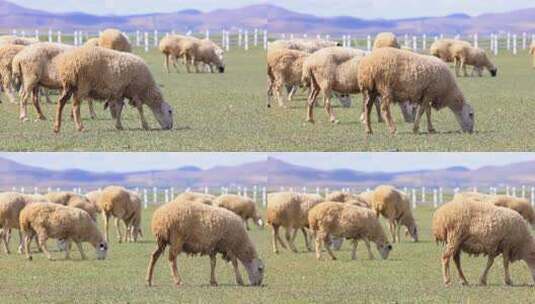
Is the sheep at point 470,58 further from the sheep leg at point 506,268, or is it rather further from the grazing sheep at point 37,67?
the sheep leg at point 506,268

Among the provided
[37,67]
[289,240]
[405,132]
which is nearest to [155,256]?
[405,132]

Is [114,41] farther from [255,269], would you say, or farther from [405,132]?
[255,269]

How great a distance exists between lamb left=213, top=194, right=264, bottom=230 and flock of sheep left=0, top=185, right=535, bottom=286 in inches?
1.0

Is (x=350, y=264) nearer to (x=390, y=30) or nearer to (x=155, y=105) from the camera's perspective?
(x=155, y=105)

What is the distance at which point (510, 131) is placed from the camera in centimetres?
2247

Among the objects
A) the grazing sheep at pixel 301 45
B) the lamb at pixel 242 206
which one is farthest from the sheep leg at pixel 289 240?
the grazing sheep at pixel 301 45

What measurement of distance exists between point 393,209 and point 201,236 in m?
11.6

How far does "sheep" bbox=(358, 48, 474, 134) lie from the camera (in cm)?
2105

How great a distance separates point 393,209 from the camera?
29.5 metres

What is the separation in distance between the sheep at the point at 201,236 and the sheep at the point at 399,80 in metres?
3.26

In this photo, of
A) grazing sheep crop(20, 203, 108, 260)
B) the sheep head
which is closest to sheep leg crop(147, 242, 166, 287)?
the sheep head

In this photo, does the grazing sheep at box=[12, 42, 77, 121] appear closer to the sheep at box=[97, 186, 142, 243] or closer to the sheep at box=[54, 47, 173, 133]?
the sheep at box=[54, 47, 173, 133]

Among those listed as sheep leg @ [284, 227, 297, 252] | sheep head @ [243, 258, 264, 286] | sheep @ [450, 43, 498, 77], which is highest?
sheep @ [450, 43, 498, 77]

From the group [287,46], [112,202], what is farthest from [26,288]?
[287,46]
